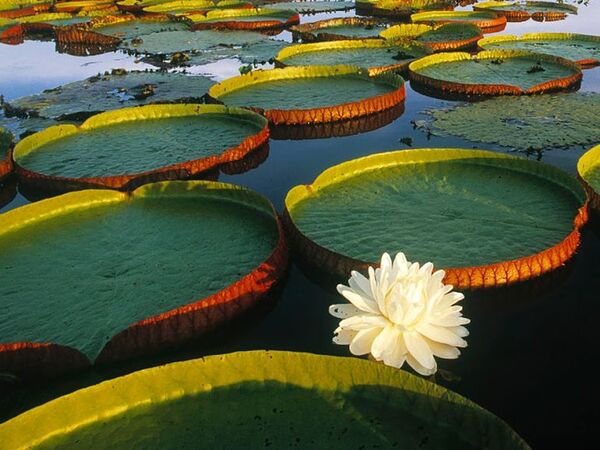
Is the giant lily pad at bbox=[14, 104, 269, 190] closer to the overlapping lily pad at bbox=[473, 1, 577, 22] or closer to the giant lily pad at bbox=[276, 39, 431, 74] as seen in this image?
the giant lily pad at bbox=[276, 39, 431, 74]

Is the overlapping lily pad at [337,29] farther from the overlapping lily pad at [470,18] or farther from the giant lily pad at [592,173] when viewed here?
the giant lily pad at [592,173]

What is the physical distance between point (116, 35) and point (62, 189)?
864cm

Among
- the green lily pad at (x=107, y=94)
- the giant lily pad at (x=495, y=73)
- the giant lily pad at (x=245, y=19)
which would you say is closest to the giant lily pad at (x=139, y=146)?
the green lily pad at (x=107, y=94)

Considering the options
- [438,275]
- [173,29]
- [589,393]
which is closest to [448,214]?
[589,393]

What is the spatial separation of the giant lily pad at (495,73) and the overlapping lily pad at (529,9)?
17.6 ft

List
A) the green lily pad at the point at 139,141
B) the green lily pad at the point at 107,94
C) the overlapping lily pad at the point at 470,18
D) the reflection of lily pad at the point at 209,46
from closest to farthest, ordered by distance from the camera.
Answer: the green lily pad at the point at 139,141
the green lily pad at the point at 107,94
the reflection of lily pad at the point at 209,46
the overlapping lily pad at the point at 470,18

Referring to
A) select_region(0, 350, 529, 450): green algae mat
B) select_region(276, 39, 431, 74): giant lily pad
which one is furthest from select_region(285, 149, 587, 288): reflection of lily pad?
select_region(276, 39, 431, 74): giant lily pad

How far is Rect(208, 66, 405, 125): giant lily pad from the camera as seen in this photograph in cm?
607

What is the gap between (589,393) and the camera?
246 cm

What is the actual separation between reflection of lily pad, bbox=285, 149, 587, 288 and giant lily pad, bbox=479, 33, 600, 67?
16.1 ft

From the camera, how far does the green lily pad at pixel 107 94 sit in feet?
22.6

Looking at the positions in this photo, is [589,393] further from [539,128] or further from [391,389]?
[539,128]

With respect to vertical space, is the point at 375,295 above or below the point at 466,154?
above

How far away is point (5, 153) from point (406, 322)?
16.3 feet
